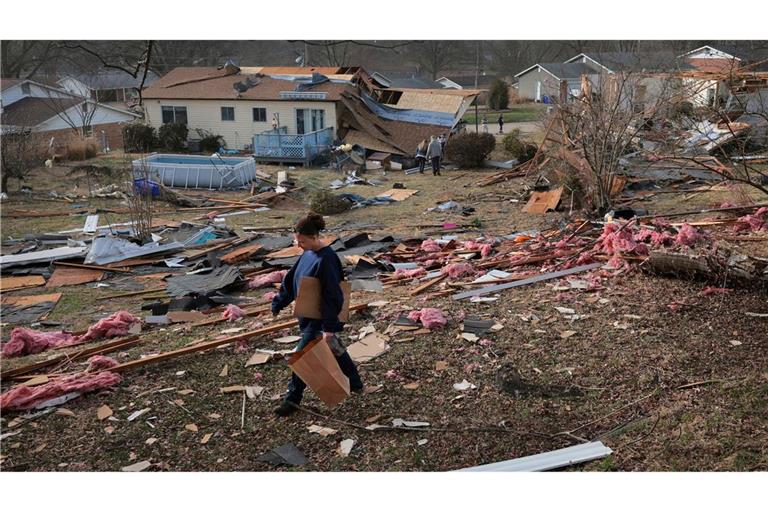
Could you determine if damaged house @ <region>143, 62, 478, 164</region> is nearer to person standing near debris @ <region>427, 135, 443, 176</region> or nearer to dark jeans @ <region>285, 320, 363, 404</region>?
person standing near debris @ <region>427, 135, 443, 176</region>

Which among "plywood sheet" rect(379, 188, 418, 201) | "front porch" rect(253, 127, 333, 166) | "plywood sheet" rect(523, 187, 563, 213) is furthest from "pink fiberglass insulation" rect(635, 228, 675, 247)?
"front porch" rect(253, 127, 333, 166)

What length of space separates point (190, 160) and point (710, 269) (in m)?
20.8

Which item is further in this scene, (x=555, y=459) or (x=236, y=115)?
(x=236, y=115)

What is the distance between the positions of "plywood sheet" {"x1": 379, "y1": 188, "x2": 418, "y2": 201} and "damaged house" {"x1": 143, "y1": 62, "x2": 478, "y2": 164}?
27.1 ft

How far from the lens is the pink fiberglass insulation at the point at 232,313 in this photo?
30.2 feet

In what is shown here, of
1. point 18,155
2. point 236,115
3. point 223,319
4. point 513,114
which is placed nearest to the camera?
point 223,319

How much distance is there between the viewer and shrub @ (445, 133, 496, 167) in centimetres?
2742

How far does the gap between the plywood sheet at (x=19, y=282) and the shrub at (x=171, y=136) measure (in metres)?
21.0

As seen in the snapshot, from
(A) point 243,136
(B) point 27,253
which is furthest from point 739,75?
(A) point 243,136

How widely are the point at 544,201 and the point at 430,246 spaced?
599 centimetres

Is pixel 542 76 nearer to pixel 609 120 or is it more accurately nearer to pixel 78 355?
pixel 609 120

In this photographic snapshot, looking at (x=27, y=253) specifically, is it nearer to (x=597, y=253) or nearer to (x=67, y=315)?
(x=67, y=315)

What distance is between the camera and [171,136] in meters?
33.0

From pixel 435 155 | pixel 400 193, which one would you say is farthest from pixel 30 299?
pixel 435 155
